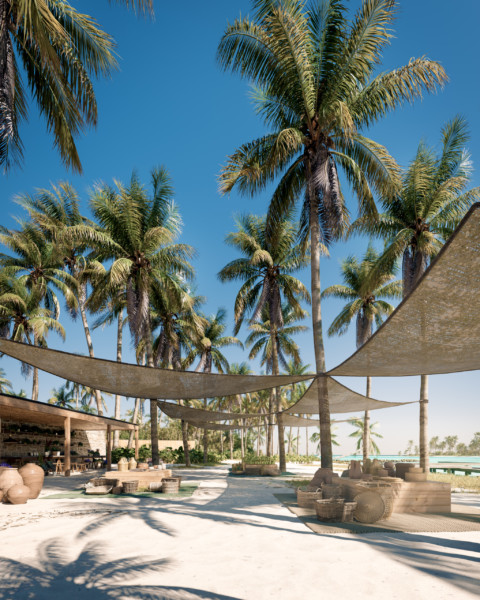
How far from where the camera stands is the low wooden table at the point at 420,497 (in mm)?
6562

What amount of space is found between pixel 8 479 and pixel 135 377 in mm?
2987

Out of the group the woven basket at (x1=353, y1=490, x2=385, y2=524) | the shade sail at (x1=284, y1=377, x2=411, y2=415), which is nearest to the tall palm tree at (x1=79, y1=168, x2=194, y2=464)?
the shade sail at (x1=284, y1=377, x2=411, y2=415)

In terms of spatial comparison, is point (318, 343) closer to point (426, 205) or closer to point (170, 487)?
point (170, 487)

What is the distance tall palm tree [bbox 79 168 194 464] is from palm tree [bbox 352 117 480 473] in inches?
249

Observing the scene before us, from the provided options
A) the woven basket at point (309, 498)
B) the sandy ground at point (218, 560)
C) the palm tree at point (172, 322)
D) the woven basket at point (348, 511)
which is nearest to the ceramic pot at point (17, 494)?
the sandy ground at point (218, 560)

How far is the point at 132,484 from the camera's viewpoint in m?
9.22

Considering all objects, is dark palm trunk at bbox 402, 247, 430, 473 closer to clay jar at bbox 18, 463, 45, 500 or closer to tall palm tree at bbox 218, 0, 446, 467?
tall palm tree at bbox 218, 0, 446, 467

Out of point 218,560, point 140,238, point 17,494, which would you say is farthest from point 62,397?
point 218,560

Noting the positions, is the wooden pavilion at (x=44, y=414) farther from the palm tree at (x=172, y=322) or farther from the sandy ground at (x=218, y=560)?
the sandy ground at (x=218, y=560)

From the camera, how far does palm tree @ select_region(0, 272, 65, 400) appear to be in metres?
16.3

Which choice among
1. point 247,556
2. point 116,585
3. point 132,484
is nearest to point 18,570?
point 116,585

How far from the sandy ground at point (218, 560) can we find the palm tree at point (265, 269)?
10755 millimetres

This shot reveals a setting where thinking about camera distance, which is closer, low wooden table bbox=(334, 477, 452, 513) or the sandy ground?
the sandy ground

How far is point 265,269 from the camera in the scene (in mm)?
16828
